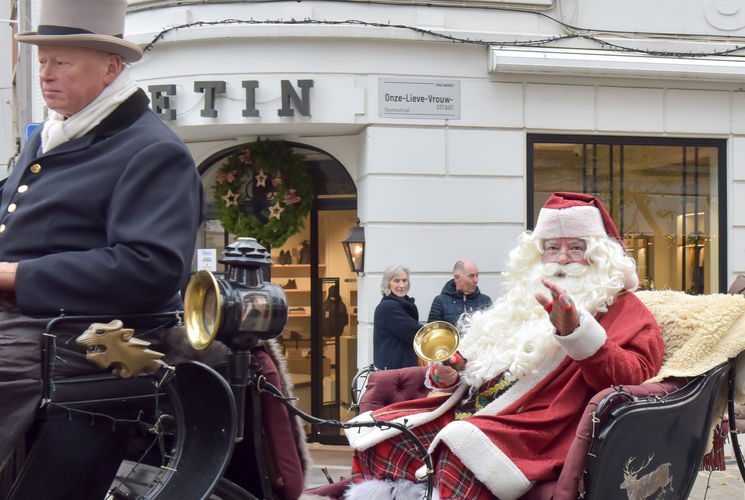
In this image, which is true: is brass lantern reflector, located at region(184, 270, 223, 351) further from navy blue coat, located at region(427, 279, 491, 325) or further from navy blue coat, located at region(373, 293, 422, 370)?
navy blue coat, located at region(427, 279, 491, 325)

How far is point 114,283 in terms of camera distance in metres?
1.77

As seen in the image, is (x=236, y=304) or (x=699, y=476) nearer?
(x=236, y=304)

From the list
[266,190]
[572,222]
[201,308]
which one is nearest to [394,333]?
[266,190]

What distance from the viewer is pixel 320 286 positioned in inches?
317

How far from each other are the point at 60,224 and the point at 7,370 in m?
0.35

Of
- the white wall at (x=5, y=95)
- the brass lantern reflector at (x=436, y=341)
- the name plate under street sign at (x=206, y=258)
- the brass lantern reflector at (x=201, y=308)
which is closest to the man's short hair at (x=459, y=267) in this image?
the name plate under street sign at (x=206, y=258)

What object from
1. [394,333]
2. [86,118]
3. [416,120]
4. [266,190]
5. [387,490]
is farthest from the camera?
[266,190]

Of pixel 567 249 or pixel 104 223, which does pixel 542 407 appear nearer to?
A: pixel 567 249

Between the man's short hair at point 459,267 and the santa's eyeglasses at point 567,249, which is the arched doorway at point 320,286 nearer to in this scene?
the man's short hair at point 459,267

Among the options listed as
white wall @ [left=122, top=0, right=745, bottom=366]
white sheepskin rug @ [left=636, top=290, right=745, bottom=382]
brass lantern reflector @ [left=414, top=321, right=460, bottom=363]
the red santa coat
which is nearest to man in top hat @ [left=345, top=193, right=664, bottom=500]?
the red santa coat

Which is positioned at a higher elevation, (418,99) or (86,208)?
(418,99)

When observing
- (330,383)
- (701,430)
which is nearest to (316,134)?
(330,383)

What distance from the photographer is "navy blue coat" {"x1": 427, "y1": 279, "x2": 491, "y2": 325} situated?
667 cm

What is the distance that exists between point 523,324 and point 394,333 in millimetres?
3189
